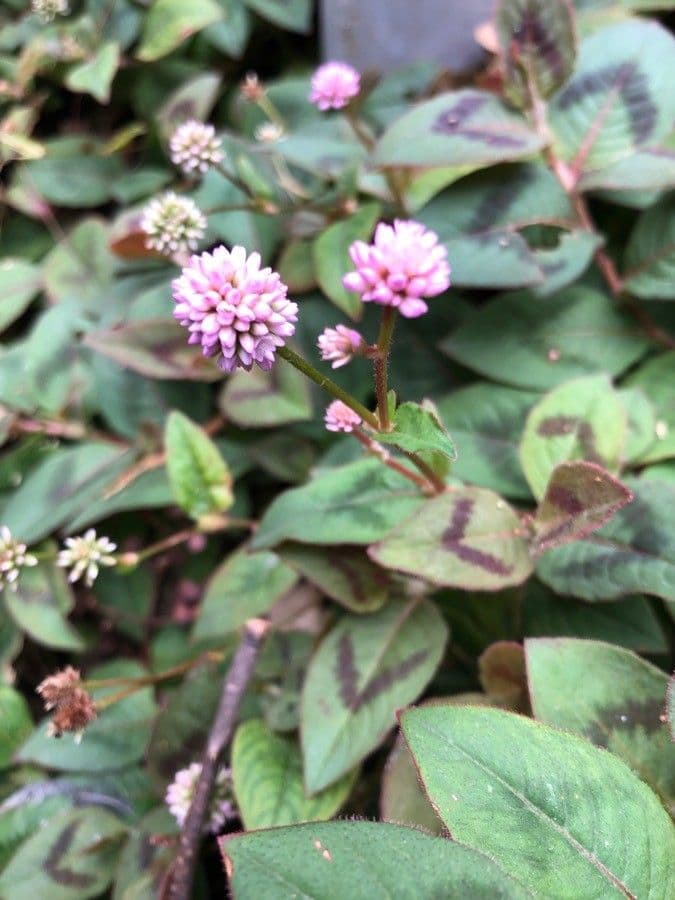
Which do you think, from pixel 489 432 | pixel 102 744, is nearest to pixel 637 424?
pixel 489 432

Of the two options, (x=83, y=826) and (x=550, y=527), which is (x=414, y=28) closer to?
(x=550, y=527)

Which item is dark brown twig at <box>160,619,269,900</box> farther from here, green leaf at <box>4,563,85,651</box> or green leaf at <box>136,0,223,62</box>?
green leaf at <box>136,0,223,62</box>

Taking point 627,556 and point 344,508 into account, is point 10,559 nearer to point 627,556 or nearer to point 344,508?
point 344,508

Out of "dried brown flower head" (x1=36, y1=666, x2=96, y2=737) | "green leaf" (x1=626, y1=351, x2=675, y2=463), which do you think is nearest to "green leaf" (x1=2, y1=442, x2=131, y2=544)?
"dried brown flower head" (x1=36, y1=666, x2=96, y2=737)

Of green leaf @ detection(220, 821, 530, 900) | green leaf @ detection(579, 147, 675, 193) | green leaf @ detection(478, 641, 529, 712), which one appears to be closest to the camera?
green leaf @ detection(220, 821, 530, 900)

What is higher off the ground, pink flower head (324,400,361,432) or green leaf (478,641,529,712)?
pink flower head (324,400,361,432)

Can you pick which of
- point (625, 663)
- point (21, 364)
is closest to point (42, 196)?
point (21, 364)

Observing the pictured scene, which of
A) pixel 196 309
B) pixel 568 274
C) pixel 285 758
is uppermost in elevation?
pixel 196 309
